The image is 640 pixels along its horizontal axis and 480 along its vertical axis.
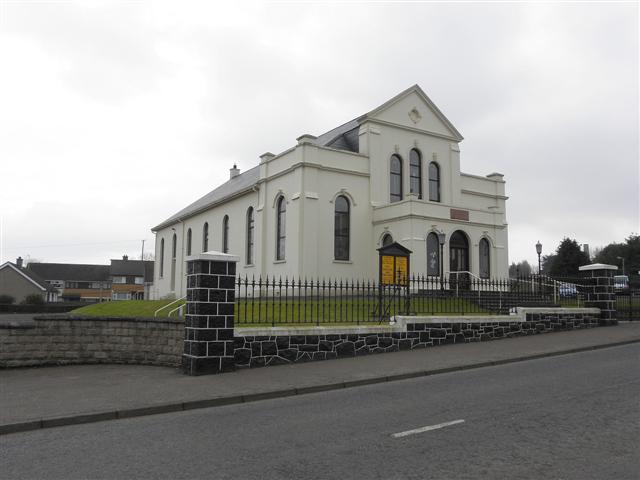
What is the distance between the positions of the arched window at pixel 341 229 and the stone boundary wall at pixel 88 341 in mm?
13058

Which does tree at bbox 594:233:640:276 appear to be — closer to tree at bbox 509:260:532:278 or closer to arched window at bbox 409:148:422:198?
tree at bbox 509:260:532:278

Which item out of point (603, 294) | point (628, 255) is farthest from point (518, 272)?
point (628, 255)

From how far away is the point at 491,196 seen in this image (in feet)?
99.4

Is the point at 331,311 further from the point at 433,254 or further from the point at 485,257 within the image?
the point at 485,257

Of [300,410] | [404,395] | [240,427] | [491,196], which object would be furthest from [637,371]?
[491,196]

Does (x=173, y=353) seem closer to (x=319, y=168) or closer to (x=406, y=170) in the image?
(x=319, y=168)

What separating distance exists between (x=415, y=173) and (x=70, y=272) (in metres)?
81.3

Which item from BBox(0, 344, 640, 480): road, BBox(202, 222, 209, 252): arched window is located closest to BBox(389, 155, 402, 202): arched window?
BBox(202, 222, 209, 252): arched window

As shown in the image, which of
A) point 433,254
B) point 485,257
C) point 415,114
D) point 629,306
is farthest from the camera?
point 415,114

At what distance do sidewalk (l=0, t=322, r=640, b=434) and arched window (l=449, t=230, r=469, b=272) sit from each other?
10.6 meters

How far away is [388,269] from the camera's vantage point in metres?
16.3

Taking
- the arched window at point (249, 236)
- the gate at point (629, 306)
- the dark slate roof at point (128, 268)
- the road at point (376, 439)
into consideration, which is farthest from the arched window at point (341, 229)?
the dark slate roof at point (128, 268)

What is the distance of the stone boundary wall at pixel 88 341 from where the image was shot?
12641mm

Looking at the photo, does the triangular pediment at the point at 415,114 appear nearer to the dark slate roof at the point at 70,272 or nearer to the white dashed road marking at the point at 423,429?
the white dashed road marking at the point at 423,429
